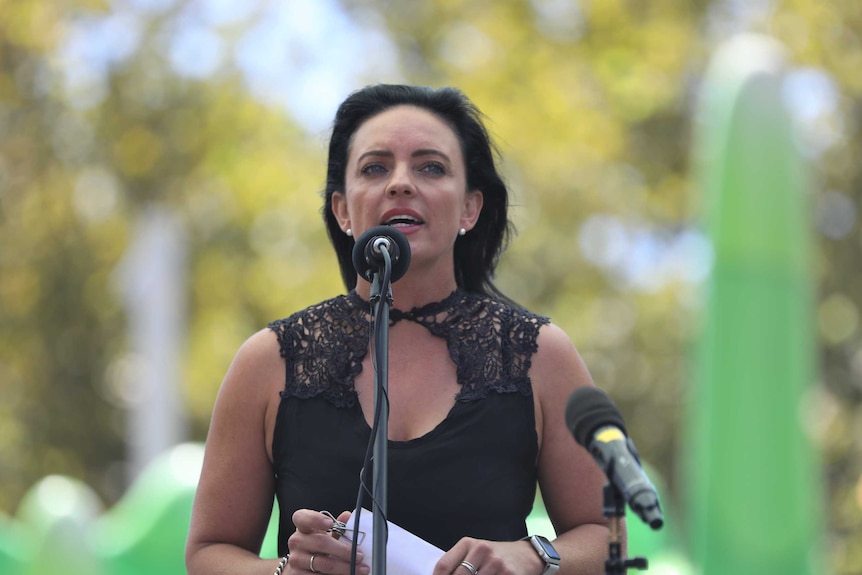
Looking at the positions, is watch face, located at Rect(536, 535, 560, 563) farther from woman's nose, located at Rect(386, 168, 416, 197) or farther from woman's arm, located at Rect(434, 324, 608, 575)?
woman's nose, located at Rect(386, 168, 416, 197)

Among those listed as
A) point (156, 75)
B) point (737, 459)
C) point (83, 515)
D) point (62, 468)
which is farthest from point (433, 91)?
point (62, 468)

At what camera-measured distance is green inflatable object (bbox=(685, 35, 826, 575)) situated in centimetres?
636

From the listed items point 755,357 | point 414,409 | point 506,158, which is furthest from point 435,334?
point 506,158

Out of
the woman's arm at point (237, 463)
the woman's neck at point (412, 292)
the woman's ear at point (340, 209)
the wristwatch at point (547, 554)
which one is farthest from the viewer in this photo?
the woman's ear at point (340, 209)

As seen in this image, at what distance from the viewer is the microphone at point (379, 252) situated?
2541 mm

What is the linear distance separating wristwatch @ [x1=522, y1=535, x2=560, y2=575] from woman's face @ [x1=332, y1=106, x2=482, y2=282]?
0.69 metres

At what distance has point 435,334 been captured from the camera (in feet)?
9.84

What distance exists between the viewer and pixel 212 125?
50.1 ft

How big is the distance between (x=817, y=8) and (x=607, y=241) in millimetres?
3601

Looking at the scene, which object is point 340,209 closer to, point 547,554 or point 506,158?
point 547,554

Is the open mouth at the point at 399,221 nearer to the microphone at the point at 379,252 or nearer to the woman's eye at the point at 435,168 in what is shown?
the woman's eye at the point at 435,168

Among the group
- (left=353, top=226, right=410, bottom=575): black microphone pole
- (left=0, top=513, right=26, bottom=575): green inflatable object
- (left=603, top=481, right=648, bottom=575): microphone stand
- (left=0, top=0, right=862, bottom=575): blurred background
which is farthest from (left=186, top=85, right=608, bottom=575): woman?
(left=0, top=0, right=862, bottom=575): blurred background

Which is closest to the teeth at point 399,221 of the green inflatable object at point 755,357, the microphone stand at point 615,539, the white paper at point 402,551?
the white paper at point 402,551

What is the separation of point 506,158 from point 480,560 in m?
11.4
